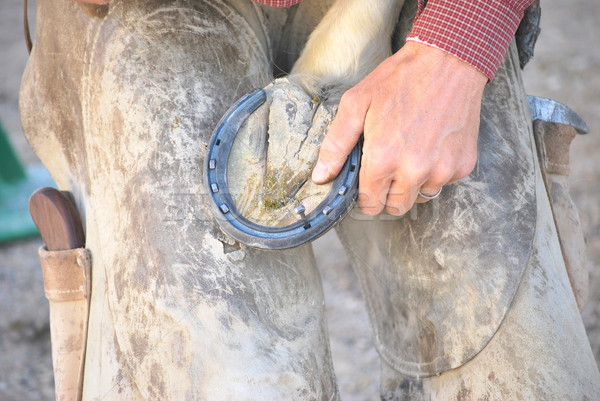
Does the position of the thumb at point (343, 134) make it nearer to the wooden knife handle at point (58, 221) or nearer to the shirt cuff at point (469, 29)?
the shirt cuff at point (469, 29)

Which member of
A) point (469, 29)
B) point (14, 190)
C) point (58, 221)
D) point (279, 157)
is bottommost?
point (14, 190)

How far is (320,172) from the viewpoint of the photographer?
0.76 metres

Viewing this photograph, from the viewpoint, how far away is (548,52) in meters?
3.25

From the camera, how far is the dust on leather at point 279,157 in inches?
30.6

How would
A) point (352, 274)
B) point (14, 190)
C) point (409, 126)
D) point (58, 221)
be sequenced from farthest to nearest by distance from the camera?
point (14, 190), point (352, 274), point (58, 221), point (409, 126)

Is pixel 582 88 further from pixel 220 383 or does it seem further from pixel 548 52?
pixel 220 383

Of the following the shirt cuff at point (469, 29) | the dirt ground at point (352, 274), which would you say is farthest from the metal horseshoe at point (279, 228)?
the dirt ground at point (352, 274)

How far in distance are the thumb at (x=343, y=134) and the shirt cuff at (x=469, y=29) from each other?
0.32ft

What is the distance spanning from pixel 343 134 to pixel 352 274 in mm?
1423

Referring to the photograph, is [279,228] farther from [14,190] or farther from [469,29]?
[14,190]

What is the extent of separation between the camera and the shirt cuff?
73cm

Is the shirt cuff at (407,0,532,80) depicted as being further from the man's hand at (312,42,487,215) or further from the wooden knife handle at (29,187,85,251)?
the wooden knife handle at (29,187,85,251)

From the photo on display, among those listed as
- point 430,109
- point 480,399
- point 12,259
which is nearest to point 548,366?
point 480,399

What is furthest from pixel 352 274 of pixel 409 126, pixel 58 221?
pixel 409 126
